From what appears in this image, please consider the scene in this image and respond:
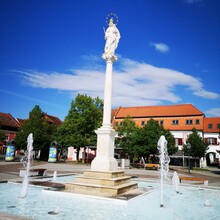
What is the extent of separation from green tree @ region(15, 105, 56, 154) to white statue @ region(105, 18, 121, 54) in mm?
28999

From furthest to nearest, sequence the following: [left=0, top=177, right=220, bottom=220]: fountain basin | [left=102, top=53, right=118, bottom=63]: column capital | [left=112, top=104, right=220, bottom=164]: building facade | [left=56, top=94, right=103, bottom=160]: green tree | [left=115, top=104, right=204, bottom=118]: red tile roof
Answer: [left=115, top=104, right=204, bottom=118]: red tile roof
[left=112, top=104, right=220, bottom=164]: building facade
[left=56, top=94, right=103, bottom=160]: green tree
[left=102, top=53, right=118, bottom=63]: column capital
[left=0, top=177, right=220, bottom=220]: fountain basin

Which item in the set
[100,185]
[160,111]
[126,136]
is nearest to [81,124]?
[126,136]

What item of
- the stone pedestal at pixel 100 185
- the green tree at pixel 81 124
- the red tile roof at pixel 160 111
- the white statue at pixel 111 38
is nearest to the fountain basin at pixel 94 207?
the stone pedestal at pixel 100 185

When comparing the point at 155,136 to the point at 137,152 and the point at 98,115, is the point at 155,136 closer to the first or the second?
the point at 137,152

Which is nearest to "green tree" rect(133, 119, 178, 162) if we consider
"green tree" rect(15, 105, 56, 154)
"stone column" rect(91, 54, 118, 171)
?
"green tree" rect(15, 105, 56, 154)

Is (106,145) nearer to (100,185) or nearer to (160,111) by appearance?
(100,185)

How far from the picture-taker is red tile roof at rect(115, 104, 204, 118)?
4841cm

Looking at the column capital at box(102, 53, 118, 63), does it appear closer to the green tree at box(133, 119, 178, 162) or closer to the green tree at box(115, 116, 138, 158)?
the green tree at box(133, 119, 178, 162)

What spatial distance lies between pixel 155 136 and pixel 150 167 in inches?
190

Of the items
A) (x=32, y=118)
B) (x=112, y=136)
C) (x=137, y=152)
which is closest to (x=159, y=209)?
(x=112, y=136)

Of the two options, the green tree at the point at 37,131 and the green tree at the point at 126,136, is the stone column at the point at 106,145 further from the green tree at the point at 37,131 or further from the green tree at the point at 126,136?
the green tree at the point at 37,131

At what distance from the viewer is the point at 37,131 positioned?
3897 cm

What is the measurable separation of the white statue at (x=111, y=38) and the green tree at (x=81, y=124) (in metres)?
23.2

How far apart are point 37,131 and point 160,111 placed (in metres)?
27.9
